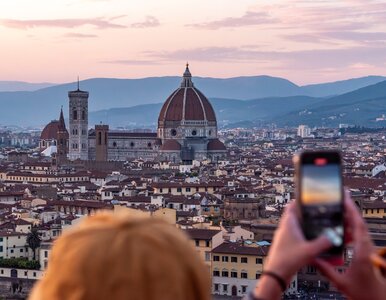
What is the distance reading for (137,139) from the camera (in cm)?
8019

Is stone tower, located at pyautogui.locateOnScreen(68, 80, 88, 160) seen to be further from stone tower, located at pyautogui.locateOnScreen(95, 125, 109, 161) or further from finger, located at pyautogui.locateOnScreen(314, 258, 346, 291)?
finger, located at pyautogui.locateOnScreen(314, 258, 346, 291)

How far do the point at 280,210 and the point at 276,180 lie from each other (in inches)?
588

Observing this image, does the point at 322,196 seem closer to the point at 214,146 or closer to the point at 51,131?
the point at 214,146

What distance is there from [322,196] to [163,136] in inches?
2984

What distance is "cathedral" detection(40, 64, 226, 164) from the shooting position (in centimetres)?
7512

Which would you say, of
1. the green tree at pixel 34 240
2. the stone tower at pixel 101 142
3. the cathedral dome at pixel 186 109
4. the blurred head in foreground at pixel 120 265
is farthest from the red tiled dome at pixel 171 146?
Result: the blurred head in foreground at pixel 120 265

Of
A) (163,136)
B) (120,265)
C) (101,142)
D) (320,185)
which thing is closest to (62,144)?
(101,142)

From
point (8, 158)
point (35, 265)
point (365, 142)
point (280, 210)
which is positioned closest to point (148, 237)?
point (35, 265)

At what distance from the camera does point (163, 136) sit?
77.8 m

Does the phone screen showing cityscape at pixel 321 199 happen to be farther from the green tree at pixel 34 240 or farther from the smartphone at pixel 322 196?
the green tree at pixel 34 240

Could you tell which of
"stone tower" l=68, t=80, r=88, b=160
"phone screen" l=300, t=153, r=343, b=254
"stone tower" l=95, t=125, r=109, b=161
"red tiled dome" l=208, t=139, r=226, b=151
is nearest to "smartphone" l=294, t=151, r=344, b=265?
"phone screen" l=300, t=153, r=343, b=254

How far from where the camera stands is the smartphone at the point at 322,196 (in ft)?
6.59

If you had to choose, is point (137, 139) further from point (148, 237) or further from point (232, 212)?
point (148, 237)

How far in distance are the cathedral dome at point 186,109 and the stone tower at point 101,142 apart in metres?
3.93
